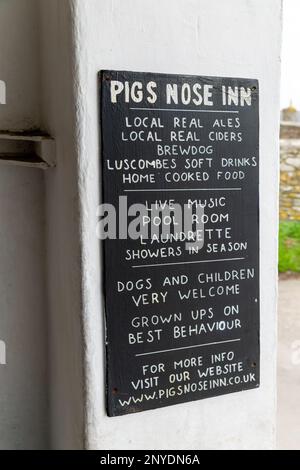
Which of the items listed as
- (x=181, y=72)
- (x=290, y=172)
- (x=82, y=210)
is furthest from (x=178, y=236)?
(x=290, y=172)

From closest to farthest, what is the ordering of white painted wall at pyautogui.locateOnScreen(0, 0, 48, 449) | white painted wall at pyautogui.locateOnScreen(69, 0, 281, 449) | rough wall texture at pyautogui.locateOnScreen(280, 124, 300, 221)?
white painted wall at pyautogui.locateOnScreen(69, 0, 281, 449)
white painted wall at pyautogui.locateOnScreen(0, 0, 48, 449)
rough wall texture at pyautogui.locateOnScreen(280, 124, 300, 221)

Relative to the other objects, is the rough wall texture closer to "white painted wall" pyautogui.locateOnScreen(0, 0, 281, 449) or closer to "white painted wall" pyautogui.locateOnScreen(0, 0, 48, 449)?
"white painted wall" pyautogui.locateOnScreen(0, 0, 281, 449)

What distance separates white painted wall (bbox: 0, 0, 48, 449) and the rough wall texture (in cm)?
666

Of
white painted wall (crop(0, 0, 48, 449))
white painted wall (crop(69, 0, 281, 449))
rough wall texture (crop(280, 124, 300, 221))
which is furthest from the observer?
rough wall texture (crop(280, 124, 300, 221))

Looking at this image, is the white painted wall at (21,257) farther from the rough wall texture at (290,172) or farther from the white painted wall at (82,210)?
the rough wall texture at (290,172)

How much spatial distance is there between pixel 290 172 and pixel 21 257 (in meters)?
6.81

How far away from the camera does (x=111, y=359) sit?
1.93 metres

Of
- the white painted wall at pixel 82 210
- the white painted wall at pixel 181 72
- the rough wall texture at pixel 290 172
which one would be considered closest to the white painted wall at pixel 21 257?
the white painted wall at pixel 82 210

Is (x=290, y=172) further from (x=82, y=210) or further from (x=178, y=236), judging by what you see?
(x=82, y=210)

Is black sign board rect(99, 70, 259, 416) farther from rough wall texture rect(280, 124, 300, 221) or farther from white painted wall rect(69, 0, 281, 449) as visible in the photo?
rough wall texture rect(280, 124, 300, 221)

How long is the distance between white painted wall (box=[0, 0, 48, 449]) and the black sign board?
50cm

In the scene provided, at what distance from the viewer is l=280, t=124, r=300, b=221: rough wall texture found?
838 cm

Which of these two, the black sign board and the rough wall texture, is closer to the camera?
the black sign board

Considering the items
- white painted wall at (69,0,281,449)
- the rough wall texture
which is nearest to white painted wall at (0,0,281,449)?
white painted wall at (69,0,281,449)
